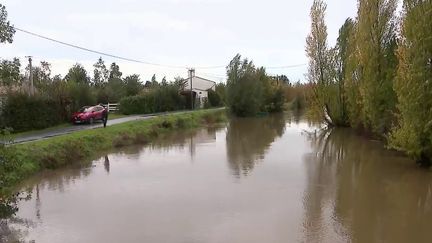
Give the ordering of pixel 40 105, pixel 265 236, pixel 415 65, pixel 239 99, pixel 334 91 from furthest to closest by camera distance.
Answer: pixel 239 99 < pixel 334 91 < pixel 40 105 < pixel 415 65 < pixel 265 236

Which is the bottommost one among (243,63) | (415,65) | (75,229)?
(75,229)

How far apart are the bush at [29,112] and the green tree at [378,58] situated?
66.2 feet

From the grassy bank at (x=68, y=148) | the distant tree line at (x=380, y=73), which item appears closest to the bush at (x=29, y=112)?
the grassy bank at (x=68, y=148)

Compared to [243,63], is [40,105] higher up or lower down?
lower down

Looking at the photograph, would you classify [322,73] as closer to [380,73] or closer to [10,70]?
[380,73]

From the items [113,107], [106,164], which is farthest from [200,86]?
[106,164]

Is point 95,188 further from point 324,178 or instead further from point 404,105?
point 404,105

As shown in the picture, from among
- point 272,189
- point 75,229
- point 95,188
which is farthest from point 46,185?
point 272,189

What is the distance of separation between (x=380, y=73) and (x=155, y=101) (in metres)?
29.3

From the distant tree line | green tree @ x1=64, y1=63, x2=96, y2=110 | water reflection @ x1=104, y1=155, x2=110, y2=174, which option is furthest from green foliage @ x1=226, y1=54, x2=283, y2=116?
water reflection @ x1=104, y1=155, x2=110, y2=174

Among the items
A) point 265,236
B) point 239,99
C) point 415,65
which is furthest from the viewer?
point 239,99

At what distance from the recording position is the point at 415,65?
16.4m

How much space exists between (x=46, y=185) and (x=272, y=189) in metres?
7.91

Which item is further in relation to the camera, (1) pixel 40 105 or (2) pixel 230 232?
(1) pixel 40 105
